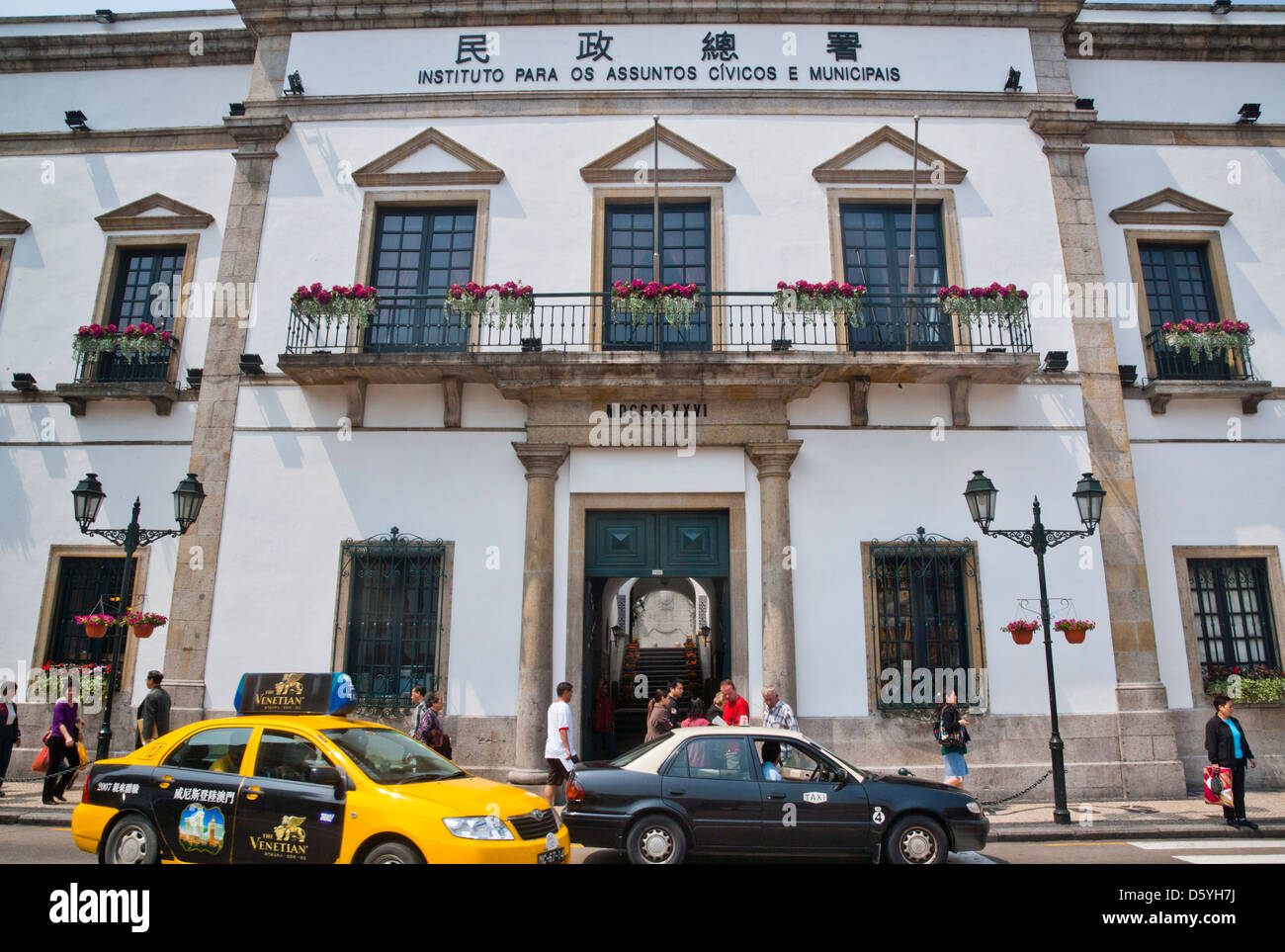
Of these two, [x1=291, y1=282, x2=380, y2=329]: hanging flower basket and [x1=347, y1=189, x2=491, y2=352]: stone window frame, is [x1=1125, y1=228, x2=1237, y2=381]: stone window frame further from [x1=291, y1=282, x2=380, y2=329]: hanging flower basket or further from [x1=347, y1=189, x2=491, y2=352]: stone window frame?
[x1=291, y1=282, x2=380, y2=329]: hanging flower basket

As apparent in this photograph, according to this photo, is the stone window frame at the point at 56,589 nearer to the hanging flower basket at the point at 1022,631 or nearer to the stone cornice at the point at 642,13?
the stone cornice at the point at 642,13

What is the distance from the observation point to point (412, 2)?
15328mm

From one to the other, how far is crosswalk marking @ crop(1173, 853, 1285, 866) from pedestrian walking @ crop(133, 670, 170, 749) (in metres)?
12.7

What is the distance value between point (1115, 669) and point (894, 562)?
3.67 metres

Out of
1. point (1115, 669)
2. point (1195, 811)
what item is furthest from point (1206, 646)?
point (1195, 811)

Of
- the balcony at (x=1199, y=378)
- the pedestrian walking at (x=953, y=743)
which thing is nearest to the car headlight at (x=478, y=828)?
the pedestrian walking at (x=953, y=743)

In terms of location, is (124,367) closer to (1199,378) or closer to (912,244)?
(912,244)

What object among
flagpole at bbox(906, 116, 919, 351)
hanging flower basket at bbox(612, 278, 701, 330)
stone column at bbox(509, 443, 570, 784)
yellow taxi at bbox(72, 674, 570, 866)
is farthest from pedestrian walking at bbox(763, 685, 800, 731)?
flagpole at bbox(906, 116, 919, 351)

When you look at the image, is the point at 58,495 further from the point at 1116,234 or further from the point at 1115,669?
the point at 1116,234

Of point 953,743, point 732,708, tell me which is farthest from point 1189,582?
point 732,708

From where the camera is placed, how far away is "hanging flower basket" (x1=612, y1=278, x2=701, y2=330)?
43.1ft

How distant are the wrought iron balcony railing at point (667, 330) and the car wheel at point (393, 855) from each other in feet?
28.6

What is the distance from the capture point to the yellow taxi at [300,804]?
6.15 meters

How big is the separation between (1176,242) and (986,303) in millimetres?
4487
